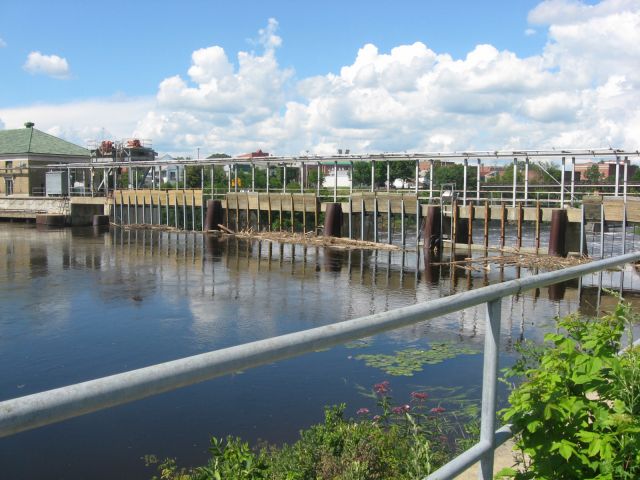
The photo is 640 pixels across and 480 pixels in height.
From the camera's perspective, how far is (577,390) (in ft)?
9.62

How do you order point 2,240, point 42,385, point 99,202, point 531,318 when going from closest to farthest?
point 42,385 < point 531,318 < point 2,240 < point 99,202

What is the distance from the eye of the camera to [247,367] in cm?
172

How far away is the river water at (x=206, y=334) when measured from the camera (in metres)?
8.00

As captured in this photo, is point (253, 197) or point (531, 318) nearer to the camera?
point (531, 318)

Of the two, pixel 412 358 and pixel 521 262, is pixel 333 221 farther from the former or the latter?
pixel 412 358

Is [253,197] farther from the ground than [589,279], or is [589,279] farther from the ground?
[253,197]

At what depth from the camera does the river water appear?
315 inches

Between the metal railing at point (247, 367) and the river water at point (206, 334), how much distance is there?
206 inches

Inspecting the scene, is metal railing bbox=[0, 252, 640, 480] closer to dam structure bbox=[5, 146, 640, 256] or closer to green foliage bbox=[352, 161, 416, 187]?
dam structure bbox=[5, 146, 640, 256]

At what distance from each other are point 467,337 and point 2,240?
103ft

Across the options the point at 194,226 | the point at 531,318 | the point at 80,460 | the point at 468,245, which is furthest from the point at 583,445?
the point at 194,226

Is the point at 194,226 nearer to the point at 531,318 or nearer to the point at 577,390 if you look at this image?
the point at 531,318

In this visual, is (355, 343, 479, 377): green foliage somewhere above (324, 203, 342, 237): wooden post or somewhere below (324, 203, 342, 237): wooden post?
below

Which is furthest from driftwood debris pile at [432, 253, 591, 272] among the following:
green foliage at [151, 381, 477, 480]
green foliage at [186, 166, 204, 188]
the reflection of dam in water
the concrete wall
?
green foliage at [186, 166, 204, 188]
